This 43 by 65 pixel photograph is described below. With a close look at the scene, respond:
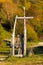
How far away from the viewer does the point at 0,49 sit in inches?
818

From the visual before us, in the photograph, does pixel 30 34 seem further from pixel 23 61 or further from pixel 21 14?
pixel 23 61

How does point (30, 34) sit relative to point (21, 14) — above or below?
below

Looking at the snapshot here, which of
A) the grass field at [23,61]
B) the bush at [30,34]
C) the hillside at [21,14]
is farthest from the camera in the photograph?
the bush at [30,34]

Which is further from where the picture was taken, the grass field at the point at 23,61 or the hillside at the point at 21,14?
the hillside at the point at 21,14

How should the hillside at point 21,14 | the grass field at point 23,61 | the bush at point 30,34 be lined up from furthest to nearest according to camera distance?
the bush at point 30,34, the hillside at point 21,14, the grass field at point 23,61

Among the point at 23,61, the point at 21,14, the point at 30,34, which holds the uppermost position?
the point at 21,14

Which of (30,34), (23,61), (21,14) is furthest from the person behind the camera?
(21,14)

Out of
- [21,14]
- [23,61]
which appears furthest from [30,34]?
[23,61]

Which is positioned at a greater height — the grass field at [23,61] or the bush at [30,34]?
the grass field at [23,61]

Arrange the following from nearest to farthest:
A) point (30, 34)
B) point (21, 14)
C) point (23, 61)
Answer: point (23, 61)
point (30, 34)
point (21, 14)

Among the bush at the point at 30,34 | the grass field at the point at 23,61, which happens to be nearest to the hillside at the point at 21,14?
the bush at the point at 30,34

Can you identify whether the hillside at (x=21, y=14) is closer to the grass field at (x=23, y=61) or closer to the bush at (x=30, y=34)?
the bush at (x=30, y=34)

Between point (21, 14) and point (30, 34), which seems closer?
point (30, 34)

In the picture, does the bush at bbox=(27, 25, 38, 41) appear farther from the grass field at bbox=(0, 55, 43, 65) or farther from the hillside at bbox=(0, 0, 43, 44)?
the grass field at bbox=(0, 55, 43, 65)
